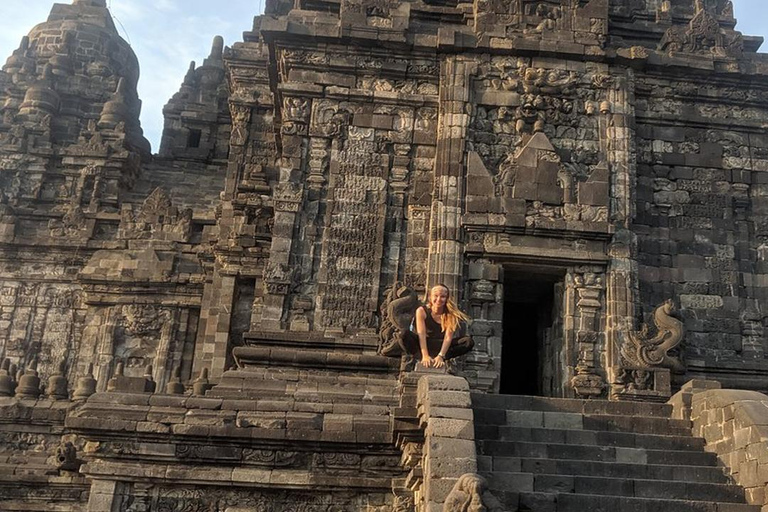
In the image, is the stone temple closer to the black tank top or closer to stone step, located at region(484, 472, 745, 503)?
stone step, located at region(484, 472, 745, 503)

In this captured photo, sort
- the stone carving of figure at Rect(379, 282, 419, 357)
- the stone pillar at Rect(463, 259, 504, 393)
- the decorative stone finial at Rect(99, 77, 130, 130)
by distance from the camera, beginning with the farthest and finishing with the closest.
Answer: the decorative stone finial at Rect(99, 77, 130, 130)
the stone pillar at Rect(463, 259, 504, 393)
the stone carving of figure at Rect(379, 282, 419, 357)

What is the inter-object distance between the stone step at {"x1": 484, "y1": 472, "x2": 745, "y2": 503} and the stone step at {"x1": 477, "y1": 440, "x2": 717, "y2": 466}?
609 millimetres

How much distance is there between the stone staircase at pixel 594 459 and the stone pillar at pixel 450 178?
11.6 feet

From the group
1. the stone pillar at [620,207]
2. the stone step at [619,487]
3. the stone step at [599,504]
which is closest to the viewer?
the stone step at [599,504]

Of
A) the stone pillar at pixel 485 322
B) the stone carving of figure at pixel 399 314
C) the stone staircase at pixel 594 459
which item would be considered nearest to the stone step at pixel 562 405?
the stone staircase at pixel 594 459

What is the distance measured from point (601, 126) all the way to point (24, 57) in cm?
2394

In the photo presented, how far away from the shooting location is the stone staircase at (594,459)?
10.5 m

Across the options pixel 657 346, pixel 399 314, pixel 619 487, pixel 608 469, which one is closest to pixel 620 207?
pixel 657 346

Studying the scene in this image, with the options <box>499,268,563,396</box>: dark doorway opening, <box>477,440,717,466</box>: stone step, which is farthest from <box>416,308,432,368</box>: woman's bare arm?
<box>499,268,563,396</box>: dark doorway opening

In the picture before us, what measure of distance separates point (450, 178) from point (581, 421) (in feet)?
18.3

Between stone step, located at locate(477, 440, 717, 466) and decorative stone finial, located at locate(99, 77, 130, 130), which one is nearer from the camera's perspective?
stone step, located at locate(477, 440, 717, 466)

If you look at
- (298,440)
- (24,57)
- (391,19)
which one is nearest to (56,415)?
(298,440)

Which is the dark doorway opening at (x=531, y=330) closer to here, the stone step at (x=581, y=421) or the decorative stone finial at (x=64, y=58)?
the stone step at (x=581, y=421)

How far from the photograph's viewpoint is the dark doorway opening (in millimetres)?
16344
